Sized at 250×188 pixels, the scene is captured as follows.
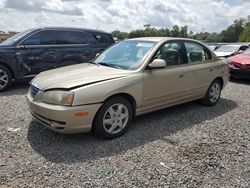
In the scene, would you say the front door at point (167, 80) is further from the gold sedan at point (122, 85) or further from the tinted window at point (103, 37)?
the tinted window at point (103, 37)

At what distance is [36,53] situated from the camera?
7.61 metres

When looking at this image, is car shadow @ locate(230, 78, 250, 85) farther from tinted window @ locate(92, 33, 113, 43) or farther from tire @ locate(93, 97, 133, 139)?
tire @ locate(93, 97, 133, 139)

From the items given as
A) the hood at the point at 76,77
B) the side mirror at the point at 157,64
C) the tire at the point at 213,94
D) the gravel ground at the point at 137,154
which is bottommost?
the gravel ground at the point at 137,154

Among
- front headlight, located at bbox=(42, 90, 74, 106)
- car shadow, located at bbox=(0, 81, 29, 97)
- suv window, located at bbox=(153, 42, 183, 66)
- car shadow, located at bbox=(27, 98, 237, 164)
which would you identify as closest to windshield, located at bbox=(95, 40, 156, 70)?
suv window, located at bbox=(153, 42, 183, 66)

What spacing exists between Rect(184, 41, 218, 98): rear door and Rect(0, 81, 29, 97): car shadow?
415 cm

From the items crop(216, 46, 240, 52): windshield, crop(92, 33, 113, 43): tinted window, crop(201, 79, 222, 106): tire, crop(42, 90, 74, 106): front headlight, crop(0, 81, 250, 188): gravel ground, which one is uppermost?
crop(92, 33, 113, 43): tinted window

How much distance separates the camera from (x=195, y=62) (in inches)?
223

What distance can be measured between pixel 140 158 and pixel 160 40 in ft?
7.60

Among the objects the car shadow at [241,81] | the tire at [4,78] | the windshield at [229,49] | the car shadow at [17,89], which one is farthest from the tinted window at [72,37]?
the windshield at [229,49]

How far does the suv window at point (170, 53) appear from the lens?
4.94 meters

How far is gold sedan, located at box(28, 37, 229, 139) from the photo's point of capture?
12.6ft

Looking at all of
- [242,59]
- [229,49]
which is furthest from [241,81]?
[229,49]

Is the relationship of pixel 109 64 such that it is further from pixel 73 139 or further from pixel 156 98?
pixel 73 139

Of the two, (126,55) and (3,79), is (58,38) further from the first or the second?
(126,55)
